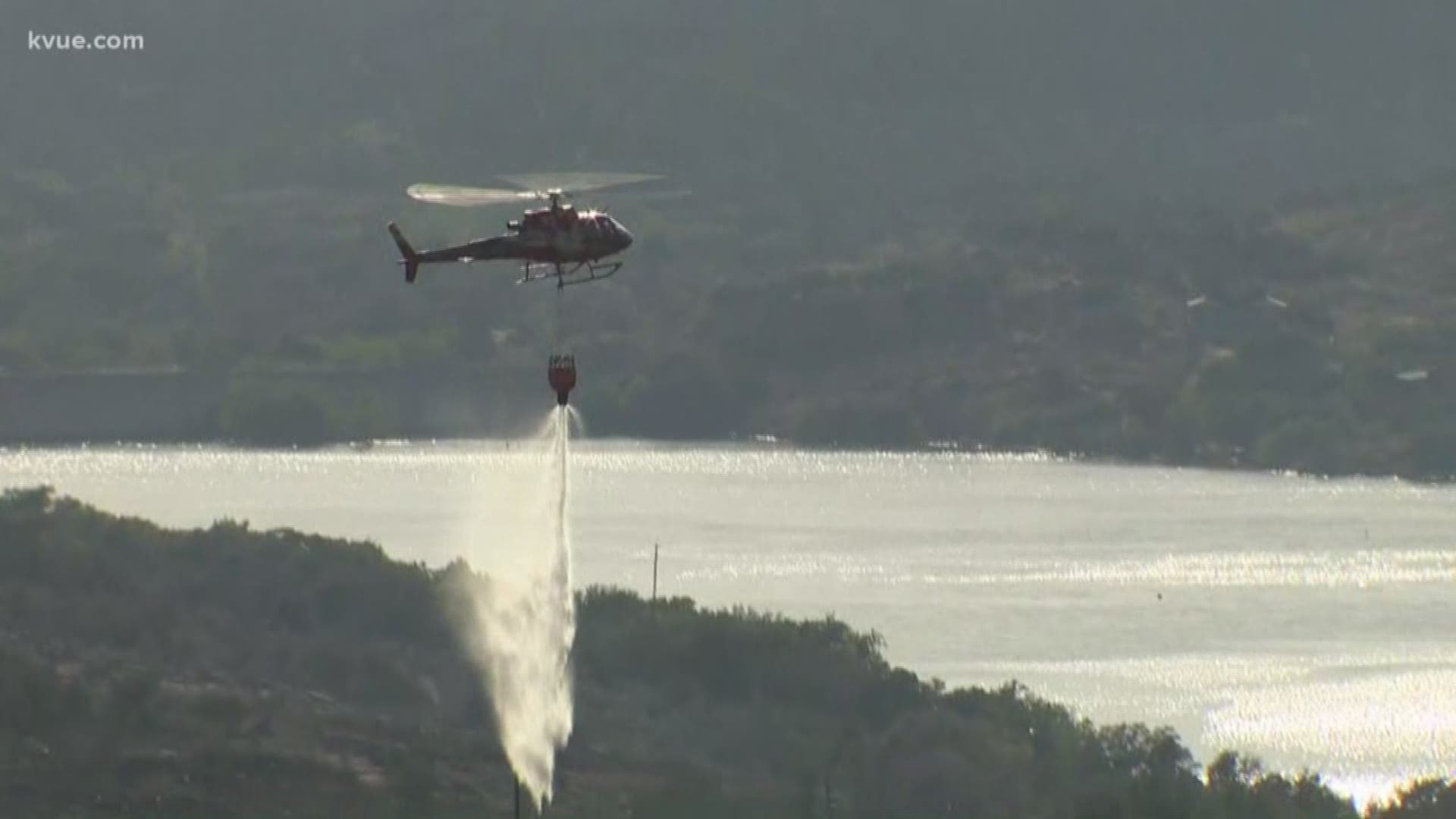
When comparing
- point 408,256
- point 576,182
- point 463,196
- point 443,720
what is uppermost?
point 576,182

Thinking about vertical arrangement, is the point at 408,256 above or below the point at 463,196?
above

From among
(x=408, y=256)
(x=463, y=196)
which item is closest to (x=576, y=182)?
(x=463, y=196)

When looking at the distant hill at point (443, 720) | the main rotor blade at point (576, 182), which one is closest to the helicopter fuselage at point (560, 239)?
the main rotor blade at point (576, 182)

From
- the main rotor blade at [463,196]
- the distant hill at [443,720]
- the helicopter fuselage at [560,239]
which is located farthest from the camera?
the distant hill at [443,720]

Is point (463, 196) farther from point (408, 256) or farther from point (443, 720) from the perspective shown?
point (443, 720)

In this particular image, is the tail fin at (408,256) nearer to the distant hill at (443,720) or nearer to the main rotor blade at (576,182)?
the main rotor blade at (576,182)

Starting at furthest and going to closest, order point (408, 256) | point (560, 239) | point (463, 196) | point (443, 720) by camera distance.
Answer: point (443, 720) → point (408, 256) → point (560, 239) → point (463, 196)

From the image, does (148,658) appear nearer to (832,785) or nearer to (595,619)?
(595,619)

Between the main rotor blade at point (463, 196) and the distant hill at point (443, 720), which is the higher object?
the main rotor blade at point (463, 196)

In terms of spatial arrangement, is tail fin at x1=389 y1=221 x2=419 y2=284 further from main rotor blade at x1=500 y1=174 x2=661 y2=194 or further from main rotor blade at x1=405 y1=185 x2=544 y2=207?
main rotor blade at x1=405 y1=185 x2=544 y2=207

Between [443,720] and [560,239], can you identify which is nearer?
[560,239]

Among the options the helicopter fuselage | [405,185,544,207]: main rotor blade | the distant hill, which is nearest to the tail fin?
the helicopter fuselage

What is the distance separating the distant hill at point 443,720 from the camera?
12669cm

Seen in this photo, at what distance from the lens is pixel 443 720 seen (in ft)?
491
